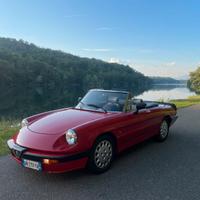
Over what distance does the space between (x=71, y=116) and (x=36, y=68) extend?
5008 cm

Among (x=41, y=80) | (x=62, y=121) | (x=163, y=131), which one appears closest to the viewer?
(x=62, y=121)

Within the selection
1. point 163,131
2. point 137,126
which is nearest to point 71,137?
point 137,126

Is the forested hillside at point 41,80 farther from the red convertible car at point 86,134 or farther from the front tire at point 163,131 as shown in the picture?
the red convertible car at point 86,134

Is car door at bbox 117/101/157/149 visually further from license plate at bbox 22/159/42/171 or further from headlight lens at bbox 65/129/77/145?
license plate at bbox 22/159/42/171

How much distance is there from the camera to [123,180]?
12.2ft

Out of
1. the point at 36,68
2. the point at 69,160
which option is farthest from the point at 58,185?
the point at 36,68

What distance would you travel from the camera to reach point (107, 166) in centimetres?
414

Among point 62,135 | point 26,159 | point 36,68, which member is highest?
point 36,68

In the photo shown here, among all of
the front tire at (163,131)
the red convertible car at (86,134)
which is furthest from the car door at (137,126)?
the front tire at (163,131)

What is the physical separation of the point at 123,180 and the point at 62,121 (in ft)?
4.57

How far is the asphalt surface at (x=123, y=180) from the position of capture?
128 inches

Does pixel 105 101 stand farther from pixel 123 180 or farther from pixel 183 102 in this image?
pixel 183 102

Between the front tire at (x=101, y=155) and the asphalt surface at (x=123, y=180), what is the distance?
0.13 m

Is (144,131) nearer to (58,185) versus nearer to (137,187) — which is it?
(137,187)
